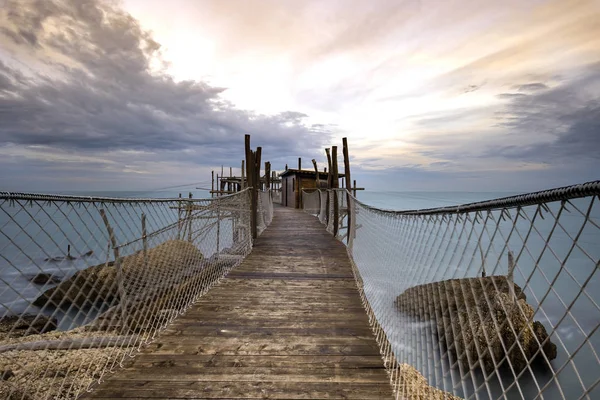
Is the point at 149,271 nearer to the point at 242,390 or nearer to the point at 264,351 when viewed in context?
the point at 264,351

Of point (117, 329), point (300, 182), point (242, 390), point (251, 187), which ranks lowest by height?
point (117, 329)

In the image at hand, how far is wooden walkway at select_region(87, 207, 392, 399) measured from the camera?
7.12 feet

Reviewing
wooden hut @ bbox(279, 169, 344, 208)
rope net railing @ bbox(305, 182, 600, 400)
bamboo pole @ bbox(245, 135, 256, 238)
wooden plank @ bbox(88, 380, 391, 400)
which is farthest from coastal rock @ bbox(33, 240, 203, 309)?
wooden hut @ bbox(279, 169, 344, 208)

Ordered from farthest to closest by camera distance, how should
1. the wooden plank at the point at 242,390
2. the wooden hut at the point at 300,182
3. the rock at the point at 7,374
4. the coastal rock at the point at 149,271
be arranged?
the wooden hut at the point at 300,182
the rock at the point at 7,374
the coastal rock at the point at 149,271
the wooden plank at the point at 242,390

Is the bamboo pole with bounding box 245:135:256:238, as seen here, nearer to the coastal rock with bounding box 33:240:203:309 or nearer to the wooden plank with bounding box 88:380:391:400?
the coastal rock with bounding box 33:240:203:309

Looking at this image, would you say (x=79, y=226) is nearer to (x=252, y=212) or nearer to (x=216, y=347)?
(x=252, y=212)

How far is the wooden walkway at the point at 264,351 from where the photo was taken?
2.17m

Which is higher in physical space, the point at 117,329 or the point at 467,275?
the point at 117,329

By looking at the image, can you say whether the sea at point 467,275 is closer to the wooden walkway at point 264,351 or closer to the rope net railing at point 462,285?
the rope net railing at point 462,285

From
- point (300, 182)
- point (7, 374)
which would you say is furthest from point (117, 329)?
point (300, 182)

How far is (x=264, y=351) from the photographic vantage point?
8.63ft

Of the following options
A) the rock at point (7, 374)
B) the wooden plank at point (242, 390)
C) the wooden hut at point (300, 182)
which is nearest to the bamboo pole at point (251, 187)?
the rock at point (7, 374)

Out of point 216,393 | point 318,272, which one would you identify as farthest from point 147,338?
point 318,272

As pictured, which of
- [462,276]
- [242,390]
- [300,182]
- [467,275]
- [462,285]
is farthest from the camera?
[300,182]
